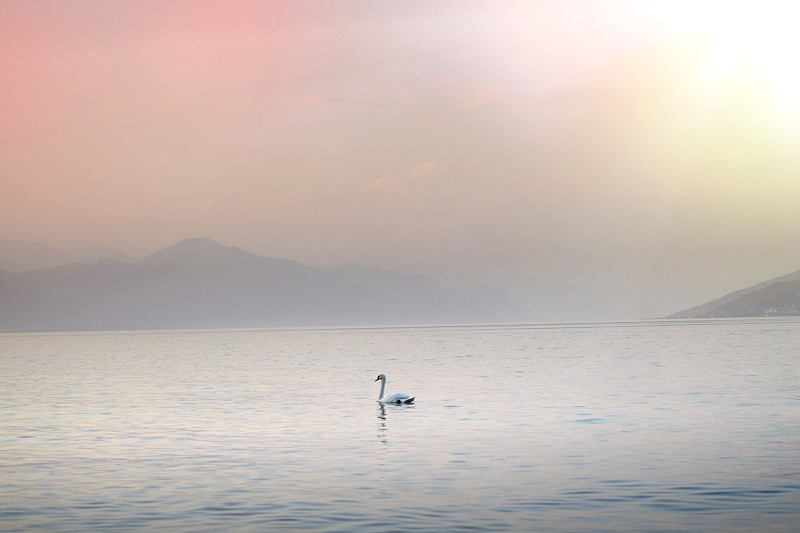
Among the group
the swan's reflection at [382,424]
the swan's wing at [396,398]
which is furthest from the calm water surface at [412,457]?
the swan's wing at [396,398]

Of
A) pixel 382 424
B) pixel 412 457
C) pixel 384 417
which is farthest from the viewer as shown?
pixel 384 417

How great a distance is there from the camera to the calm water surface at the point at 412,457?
Answer: 20.2 meters

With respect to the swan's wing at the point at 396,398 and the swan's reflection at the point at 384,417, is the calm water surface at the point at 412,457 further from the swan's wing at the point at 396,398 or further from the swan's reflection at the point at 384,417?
the swan's wing at the point at 396,398

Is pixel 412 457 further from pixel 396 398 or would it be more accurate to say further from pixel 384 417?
pixel 396 398

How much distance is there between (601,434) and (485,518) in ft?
48.3

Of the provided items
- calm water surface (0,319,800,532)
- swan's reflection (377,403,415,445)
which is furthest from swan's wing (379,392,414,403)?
calm water surface (0,319,800,532)

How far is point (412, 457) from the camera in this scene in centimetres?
2888

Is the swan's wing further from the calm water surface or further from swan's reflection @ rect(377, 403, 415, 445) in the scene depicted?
the calm water surface

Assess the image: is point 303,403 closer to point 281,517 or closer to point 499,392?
point 499,392

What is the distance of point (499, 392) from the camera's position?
52.7m

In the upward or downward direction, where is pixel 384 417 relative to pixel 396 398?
downward

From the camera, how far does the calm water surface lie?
20250 millimetres

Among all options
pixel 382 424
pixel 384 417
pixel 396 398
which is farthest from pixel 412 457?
pixel 396 398

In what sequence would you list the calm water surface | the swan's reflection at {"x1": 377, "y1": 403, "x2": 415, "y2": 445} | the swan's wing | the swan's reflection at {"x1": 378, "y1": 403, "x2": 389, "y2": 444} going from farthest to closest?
the swan's wing, the swan's reflection at {"x1": 377, "y1": 403, "x2": 415, "y2": 445}, the swan's reflection at {"x1": 378, "y1": 403, "x2": 389, "y2": 444}, the calm water surface
